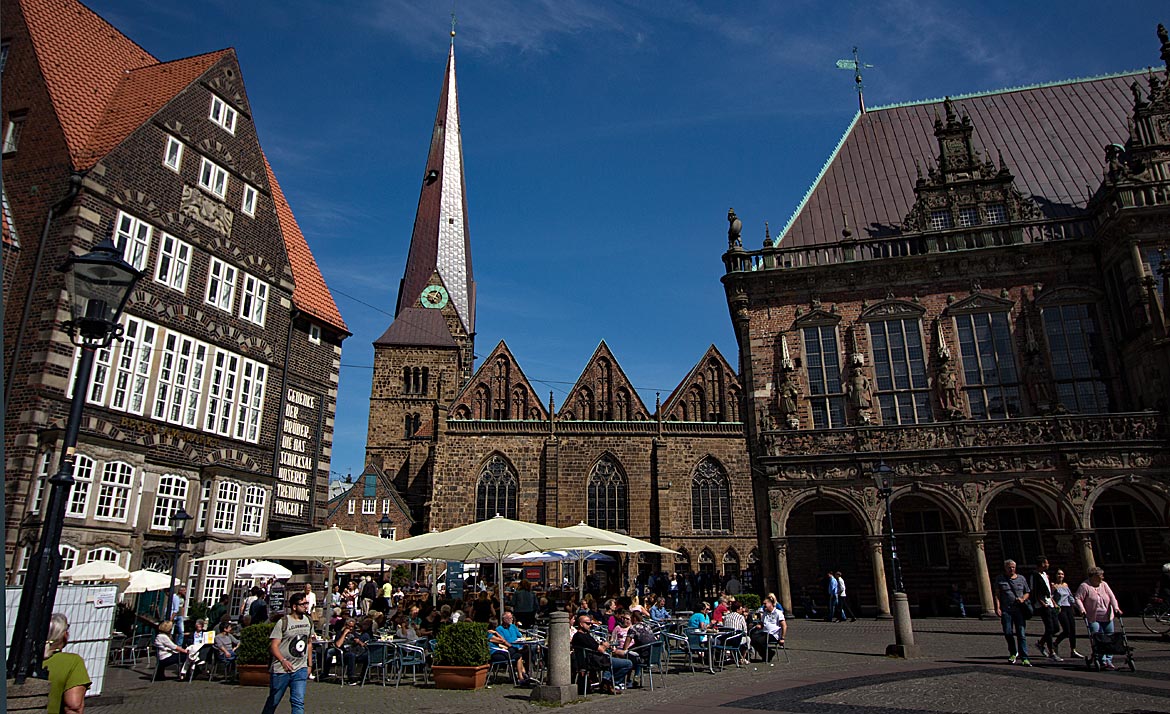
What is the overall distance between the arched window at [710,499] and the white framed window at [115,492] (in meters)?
28.5

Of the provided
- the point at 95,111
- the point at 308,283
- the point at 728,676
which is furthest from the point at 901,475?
the point at 95,111

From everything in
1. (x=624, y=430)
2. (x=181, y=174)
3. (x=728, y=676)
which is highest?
(x=181, y=174)

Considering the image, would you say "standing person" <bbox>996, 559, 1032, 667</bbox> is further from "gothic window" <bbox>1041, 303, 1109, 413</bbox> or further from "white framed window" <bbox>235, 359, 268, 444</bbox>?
"white framed window" <bbox>235, 359, 268, 444</bbox>

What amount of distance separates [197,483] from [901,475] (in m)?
19.6

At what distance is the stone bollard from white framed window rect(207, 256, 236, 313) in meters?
17.0

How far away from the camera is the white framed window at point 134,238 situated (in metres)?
20.1

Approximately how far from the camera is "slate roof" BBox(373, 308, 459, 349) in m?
55.8

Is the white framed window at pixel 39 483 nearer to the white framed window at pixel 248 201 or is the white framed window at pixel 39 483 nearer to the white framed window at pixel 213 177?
the white framed window at pixel 213 177

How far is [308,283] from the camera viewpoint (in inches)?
1118

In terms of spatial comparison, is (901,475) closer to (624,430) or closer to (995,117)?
(995,117)

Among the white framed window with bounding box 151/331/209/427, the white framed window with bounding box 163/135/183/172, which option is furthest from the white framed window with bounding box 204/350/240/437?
the white framed window with bounding box 163/135/183/172

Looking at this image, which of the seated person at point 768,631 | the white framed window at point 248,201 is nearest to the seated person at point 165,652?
the seated person at point 768,631

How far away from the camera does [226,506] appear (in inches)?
887

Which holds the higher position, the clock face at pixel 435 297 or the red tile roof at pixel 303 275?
the clock face at pixel 435 297
